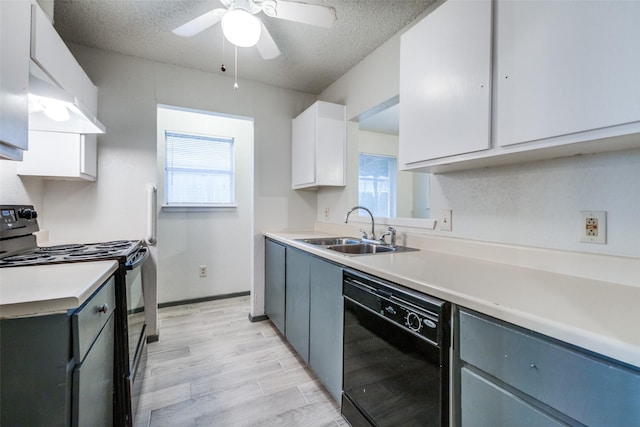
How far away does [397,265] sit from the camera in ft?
4.12

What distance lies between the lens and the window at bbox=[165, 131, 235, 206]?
10.5 ft

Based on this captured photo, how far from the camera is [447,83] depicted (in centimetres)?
127

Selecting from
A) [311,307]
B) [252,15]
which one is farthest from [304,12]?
[311,307]

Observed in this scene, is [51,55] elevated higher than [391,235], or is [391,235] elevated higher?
[51,55]

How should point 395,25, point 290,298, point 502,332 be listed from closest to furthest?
point 502,332
point 395,25
point 290,298

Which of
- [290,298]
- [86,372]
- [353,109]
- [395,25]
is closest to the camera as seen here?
[86,372]

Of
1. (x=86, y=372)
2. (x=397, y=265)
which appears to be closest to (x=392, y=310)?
(x=397, y=265)

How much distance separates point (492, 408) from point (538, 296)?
34cm

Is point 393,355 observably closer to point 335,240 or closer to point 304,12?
point 335,240

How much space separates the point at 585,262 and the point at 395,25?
5.85 ft

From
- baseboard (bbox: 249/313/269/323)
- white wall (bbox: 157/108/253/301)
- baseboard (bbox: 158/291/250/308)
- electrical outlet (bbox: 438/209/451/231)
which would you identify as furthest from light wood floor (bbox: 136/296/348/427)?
electrical outlet (bbox: 438/209/451/231)

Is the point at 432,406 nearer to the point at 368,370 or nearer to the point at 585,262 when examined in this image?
the point at 368,370

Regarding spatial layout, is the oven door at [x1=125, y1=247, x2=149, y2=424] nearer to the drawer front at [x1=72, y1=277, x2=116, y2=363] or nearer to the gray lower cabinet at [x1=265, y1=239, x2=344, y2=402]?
the drawer front at [x1=72, y1=277, x2=116, y2=363]

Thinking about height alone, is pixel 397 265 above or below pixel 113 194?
below
